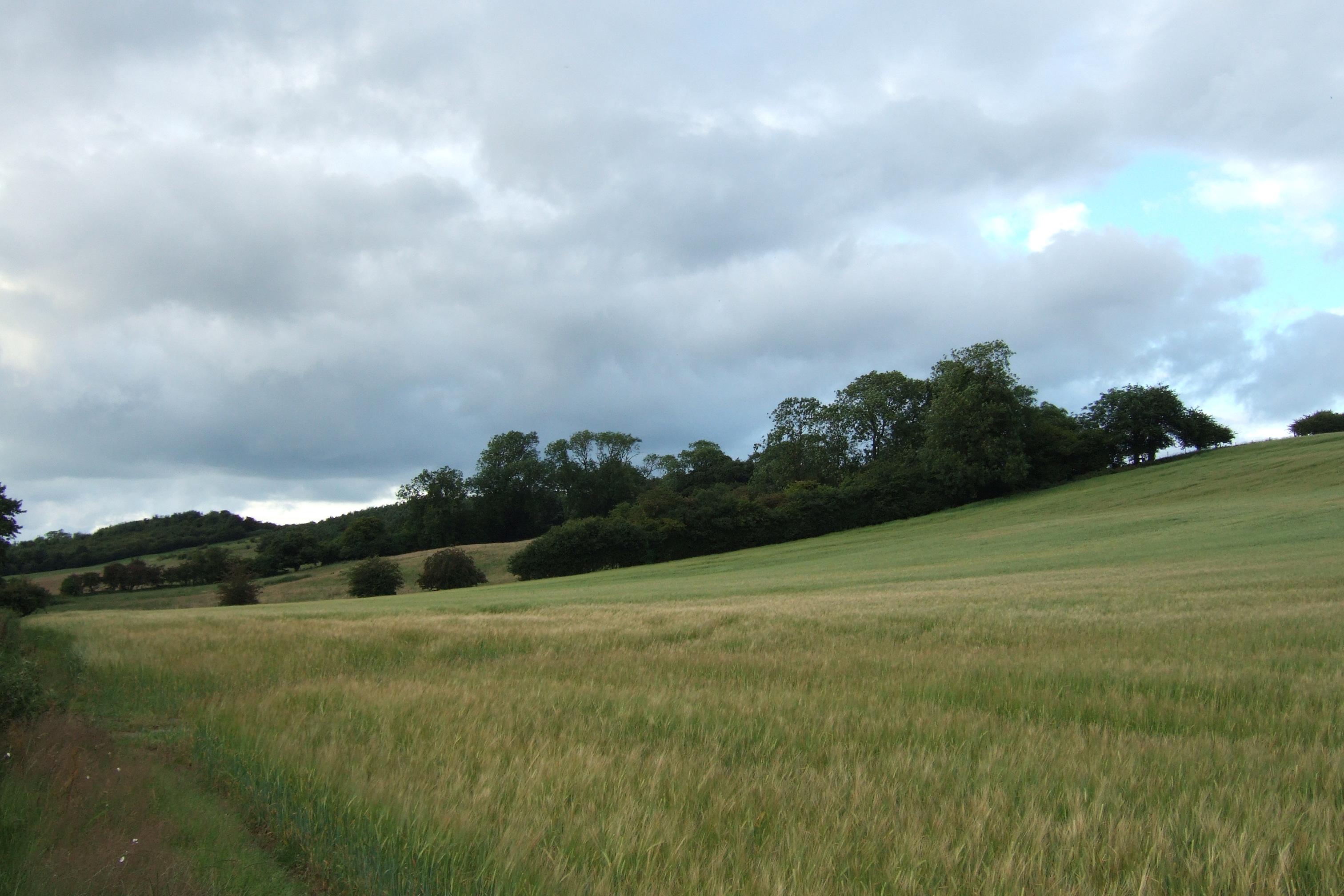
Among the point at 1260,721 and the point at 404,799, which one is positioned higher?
the point at 404,799

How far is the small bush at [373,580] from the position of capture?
224 ft

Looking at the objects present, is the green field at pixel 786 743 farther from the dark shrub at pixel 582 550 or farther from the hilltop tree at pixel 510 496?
the hilltop tree at pixel 510 496

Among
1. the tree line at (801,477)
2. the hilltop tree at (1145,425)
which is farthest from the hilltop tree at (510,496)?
the hilltop tree at (1145,425)

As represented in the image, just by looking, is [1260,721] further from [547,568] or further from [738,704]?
[547,568]

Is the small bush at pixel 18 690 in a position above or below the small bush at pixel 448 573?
above

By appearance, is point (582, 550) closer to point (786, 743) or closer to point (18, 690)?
point (18, 690)

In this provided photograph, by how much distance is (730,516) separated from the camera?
77.7 m

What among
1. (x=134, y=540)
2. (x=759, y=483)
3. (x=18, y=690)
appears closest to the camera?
(x=18, y=690)

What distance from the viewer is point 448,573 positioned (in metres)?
70.8

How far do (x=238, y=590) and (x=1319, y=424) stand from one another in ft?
480

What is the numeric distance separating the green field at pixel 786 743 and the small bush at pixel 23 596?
114 ft

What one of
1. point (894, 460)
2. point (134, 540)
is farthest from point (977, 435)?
point (134, 540)

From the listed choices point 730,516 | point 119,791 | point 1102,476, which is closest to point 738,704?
point 119,791

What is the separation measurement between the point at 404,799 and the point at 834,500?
77029 millimetres
